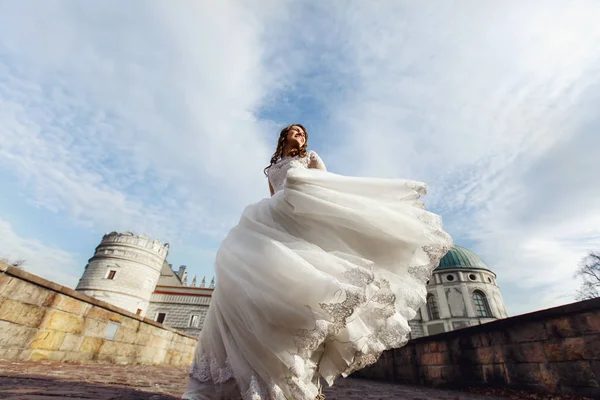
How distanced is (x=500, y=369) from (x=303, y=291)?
14.3 ft

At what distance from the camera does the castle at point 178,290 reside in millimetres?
24641

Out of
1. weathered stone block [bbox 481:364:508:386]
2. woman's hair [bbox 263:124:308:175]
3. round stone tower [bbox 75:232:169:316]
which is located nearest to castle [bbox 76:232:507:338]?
round stone tower [bbox 75:232:169:316]

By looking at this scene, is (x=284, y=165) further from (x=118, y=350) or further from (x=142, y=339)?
(x=142, y=339)

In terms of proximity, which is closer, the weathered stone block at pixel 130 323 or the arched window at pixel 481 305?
the weathered stone block at pixel 130 323

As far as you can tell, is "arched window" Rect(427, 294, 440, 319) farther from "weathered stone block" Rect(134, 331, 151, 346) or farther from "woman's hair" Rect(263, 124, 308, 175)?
"woman's hair" Rect(263, 124, 308, 175)

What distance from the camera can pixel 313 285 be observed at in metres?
1.32

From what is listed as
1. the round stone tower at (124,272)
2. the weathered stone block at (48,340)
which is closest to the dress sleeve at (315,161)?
the weathered stone block at (48,340)

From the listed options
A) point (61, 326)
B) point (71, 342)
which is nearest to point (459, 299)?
point (71, 342)

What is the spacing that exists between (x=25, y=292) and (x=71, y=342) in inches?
50.8

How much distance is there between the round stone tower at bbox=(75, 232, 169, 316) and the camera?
24.4m

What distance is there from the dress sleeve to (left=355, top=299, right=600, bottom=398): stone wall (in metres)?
3.36

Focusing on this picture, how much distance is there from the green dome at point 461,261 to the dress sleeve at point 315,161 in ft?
106

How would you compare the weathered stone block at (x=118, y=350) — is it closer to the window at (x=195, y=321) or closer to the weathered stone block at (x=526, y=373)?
the weathered stone block at (x=526, y=373)

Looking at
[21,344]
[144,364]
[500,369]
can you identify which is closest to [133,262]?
[144,364]
